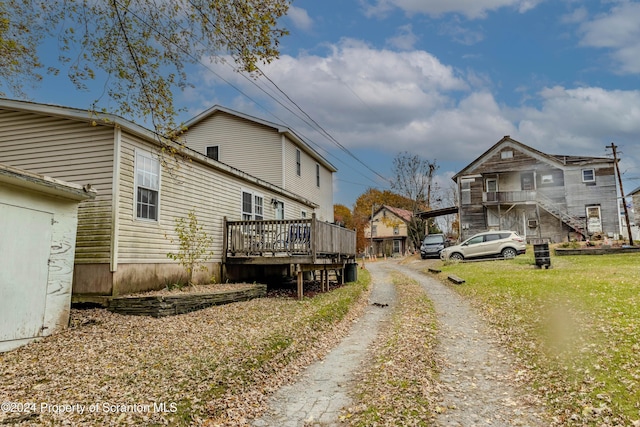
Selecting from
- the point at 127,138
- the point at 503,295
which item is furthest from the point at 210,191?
the point at 503,295

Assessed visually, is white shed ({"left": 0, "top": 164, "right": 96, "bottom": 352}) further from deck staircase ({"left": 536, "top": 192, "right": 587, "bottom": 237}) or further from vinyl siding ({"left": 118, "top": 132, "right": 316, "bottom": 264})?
deck staircase ({"left": 536, "top": 192, "right": 587, "bottom": 237})

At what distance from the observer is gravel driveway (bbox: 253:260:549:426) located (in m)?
4.50

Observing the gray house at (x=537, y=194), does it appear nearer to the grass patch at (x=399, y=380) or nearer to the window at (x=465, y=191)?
the window at (x=465, y=191)

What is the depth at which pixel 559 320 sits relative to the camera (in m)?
7.91

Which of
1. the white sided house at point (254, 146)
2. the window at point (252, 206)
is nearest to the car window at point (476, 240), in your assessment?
the white sided house at point (254, 146)

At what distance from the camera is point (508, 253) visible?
2284cm

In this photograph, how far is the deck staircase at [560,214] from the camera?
29766 mm

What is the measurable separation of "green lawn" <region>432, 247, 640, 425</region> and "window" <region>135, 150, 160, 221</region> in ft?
27.4

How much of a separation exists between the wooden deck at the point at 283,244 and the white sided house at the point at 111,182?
2048 mm

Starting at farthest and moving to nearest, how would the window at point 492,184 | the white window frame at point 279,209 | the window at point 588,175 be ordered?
the window at point 492,184 → the window at point 588,175 → the white window frame at point 279,209

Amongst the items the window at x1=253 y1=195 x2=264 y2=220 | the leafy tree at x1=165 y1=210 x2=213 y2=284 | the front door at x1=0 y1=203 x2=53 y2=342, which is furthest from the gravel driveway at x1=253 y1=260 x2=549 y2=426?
the window at x1=253 y1=195 x2=264 y2=220

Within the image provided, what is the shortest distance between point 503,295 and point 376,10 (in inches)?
329

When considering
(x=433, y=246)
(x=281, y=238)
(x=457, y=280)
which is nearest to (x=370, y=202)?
(x=433, y=246)

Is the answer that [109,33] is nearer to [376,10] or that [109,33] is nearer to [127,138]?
[127,138]
